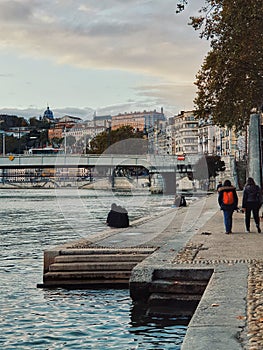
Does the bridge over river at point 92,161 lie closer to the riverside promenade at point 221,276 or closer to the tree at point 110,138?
the tree at point 110,138

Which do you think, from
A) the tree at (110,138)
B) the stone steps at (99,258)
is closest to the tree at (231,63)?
the stone steps at (99,258)

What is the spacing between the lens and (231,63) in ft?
104

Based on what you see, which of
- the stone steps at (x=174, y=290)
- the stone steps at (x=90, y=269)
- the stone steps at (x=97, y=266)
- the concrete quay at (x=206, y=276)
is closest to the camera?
the concrete quay at (x=206, y=276)

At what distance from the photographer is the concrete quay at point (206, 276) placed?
839 cm

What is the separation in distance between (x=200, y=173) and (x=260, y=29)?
83373 millimetres

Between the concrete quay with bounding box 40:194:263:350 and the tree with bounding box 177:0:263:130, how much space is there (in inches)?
285

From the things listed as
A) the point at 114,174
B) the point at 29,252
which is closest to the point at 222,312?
the point at 29,252

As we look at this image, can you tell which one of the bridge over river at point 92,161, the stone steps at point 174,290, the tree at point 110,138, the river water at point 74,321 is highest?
the tree at point 110,138

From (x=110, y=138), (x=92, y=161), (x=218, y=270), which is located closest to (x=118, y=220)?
(x=218, y=270)

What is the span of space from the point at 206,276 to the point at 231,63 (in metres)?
20.0

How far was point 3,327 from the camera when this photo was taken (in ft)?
39.3

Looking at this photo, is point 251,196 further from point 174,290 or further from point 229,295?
point 229,295

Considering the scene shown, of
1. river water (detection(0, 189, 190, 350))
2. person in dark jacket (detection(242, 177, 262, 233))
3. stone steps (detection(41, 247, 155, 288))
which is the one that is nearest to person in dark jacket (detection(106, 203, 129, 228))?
person in dark jacket (detection(242, 177, 262, 233))

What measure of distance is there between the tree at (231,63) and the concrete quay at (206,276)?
724 centimetres
